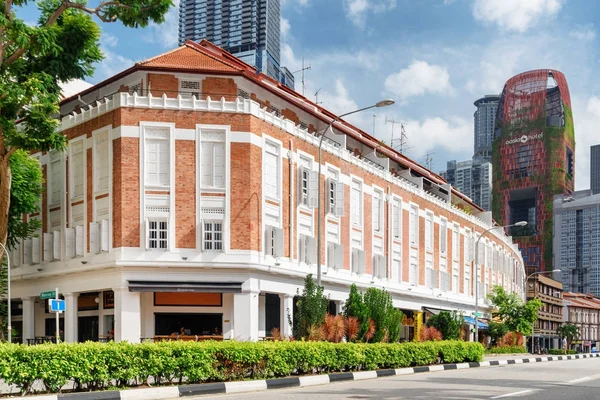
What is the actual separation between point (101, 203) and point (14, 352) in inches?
801

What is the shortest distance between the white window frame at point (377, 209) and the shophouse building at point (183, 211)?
3144 mm

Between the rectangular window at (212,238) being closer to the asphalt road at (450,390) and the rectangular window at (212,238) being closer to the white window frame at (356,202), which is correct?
the white window frame at (356,202)

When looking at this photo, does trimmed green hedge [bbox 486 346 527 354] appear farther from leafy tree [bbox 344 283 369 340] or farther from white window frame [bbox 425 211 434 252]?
leafy tree [bbox 344 283 369 340]

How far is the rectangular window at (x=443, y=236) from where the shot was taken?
183ft

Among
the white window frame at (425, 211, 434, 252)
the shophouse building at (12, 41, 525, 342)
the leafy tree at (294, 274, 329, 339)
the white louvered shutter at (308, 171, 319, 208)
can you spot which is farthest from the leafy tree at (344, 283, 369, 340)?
the white window frame at (425, 211, 434, 252)

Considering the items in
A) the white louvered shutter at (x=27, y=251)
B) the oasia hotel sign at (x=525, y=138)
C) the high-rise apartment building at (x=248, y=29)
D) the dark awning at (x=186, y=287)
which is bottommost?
the dark awning at (x=186, y=287)

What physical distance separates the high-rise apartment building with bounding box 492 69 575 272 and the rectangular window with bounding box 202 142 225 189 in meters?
164

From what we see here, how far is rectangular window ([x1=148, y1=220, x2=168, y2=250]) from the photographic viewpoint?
3303 cm

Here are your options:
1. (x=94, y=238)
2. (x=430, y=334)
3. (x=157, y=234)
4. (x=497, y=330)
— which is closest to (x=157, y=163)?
(x=157, y=234)

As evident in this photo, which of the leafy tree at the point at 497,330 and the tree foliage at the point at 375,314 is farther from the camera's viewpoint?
the leafy tree at the point at 497,330

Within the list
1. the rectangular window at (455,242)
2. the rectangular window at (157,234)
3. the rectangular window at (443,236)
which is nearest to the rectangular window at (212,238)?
the rectangular window at (157,234)

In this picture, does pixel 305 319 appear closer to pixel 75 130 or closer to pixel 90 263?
pixel 90 263

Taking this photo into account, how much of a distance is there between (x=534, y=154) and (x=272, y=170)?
166m

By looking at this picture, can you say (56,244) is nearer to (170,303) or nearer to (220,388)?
(170,303)
